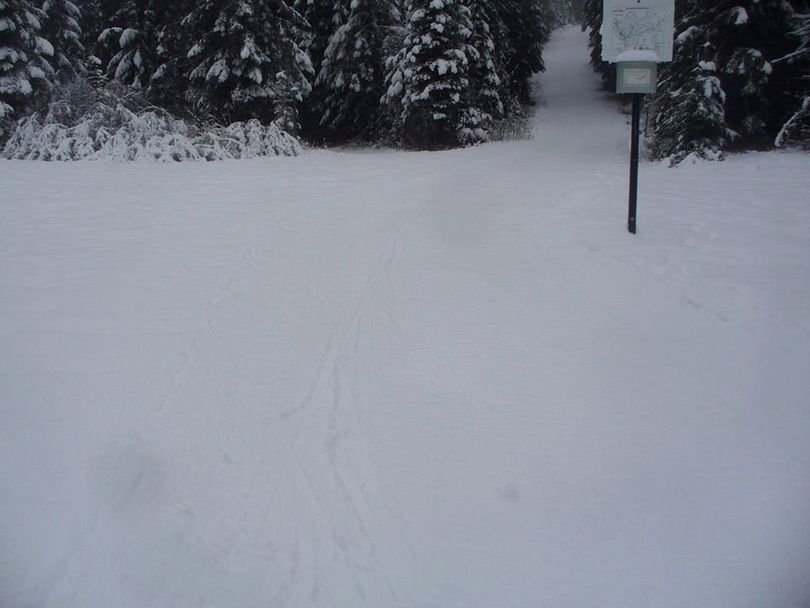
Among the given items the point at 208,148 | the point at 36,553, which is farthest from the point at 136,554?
the point at 208,148

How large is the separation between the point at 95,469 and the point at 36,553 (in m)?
0.55

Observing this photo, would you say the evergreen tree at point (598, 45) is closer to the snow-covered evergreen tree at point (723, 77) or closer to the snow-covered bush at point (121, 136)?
the snow-covered evergreen tree at point (723, 77)

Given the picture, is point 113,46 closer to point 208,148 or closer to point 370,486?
point 208,148

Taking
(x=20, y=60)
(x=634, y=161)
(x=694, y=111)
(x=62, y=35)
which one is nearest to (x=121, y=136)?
(x=20, y=60)

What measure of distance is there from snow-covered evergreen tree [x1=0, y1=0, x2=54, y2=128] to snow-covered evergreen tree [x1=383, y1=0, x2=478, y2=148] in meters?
10.1

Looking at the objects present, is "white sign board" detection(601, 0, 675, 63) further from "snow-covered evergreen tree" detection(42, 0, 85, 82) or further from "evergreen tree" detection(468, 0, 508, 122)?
"snow-covered evergreen tree" detection(42, 0, 85, 82)

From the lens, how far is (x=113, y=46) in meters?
21.6

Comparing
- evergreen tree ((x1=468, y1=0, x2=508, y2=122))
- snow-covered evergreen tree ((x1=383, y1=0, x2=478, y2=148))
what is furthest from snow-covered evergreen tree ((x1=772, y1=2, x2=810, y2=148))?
evergreen tree ((x1=468, y1=0, x2=508, y2=122))

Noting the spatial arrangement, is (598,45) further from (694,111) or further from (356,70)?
(694,111)

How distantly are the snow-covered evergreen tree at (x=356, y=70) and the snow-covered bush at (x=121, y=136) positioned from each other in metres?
5.42

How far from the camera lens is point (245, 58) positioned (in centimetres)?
1642

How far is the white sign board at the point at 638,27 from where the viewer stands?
20.3 ft

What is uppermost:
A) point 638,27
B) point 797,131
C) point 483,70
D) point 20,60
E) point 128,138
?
point 483,70

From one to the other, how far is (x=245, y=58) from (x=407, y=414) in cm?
1569
